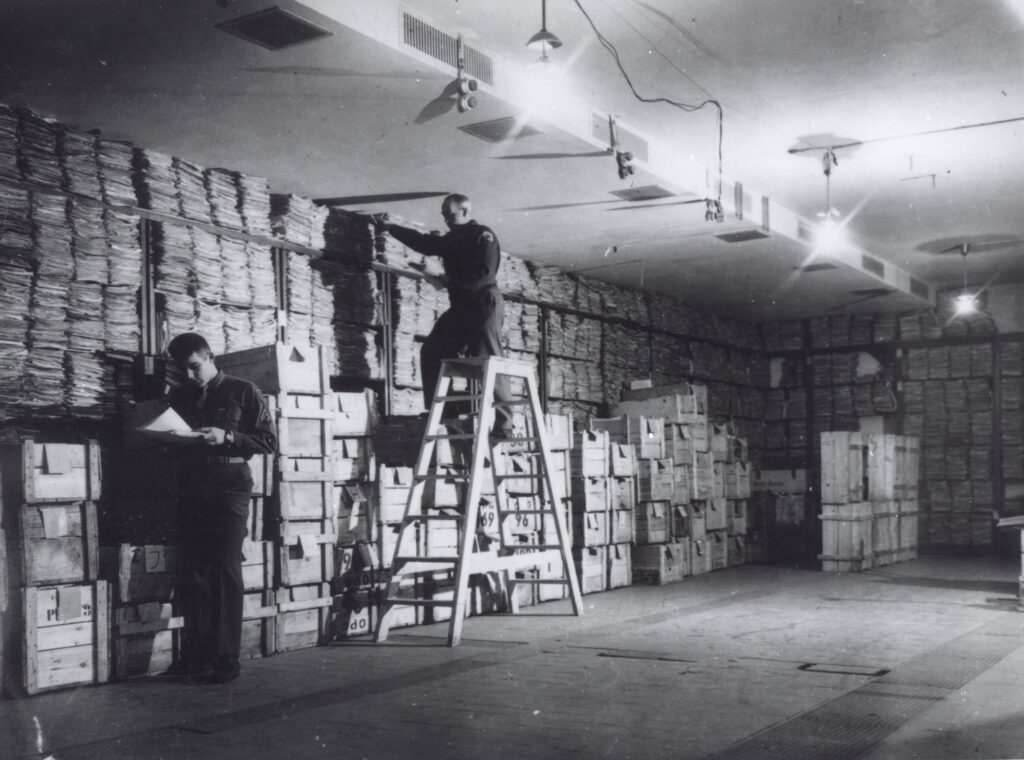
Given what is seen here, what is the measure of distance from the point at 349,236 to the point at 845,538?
7694 millimetres

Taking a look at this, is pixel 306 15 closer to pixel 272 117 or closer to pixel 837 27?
pixel 272 117

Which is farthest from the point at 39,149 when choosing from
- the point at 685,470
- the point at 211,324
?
the point at 685,470

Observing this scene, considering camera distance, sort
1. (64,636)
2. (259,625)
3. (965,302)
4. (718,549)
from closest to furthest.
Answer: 1. (64,636)
2. (259,625)
3. (718,549)
4. (965,302)

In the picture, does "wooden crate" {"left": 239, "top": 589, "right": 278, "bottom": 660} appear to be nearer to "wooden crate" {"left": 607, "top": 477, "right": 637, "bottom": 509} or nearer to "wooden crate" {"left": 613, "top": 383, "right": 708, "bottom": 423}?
"wooden crate" {"left": 607, "top": 477, "right": 637, "bottom": 509}

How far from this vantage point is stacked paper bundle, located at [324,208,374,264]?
10.5m

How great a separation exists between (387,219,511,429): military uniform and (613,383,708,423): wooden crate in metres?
5.21

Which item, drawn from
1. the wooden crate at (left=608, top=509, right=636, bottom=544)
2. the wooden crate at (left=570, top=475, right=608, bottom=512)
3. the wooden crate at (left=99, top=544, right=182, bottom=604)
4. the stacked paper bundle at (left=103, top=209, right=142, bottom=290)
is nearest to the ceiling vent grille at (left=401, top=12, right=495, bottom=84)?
the stacked paper bundle at (left=103, top=209, right=142, bottom=290)

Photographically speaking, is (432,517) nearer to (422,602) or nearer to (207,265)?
(422,602)

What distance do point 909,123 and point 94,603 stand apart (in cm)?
786

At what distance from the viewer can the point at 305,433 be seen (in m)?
8.41

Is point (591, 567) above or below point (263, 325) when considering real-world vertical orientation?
below

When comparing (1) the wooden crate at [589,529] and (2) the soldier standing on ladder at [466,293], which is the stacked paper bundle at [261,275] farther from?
(1) the wooden crate at [589,529]

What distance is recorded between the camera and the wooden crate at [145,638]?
7.14 metres

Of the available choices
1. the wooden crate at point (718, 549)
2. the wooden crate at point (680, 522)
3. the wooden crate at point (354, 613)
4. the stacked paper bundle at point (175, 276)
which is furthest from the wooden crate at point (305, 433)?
the wooden crate at point (718, 549)
